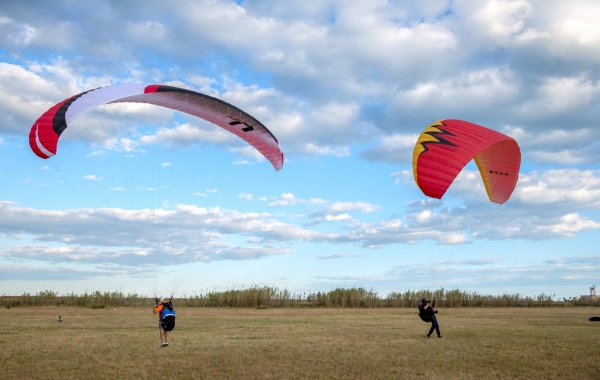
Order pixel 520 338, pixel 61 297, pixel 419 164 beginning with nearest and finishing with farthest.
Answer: pixel 419 164, pixel 520 338, pixel 61 297

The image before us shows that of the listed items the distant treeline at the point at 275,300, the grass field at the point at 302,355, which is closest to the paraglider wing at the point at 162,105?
the grass field at the point at 302,355

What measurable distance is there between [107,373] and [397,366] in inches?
253

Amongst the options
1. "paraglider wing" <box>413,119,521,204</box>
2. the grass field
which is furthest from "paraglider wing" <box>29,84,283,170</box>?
the grass field

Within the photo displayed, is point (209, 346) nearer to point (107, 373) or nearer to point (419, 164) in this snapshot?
point (107, 373)

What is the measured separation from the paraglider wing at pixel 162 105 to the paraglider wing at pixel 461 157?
509 centimetres

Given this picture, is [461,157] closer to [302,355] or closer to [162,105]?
[302,355]

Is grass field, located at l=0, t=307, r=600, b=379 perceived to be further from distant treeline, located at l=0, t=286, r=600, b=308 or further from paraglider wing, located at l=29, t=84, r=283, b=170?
distant treeline, located at l=0, t=286, r=600, b=308

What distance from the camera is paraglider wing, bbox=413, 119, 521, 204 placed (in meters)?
14.3

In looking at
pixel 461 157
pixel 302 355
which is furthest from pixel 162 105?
pixel 461 157

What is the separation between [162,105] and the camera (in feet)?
52.1

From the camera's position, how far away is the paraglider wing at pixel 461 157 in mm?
14344

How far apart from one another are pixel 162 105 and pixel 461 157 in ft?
29.3

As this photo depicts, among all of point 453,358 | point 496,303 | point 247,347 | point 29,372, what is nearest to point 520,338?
point 453,358

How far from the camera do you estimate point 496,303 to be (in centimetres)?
5003
